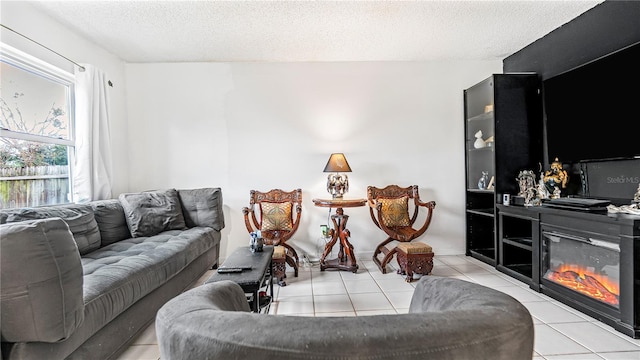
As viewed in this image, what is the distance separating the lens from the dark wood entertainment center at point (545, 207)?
2.11m

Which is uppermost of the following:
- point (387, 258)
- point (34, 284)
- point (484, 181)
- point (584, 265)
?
point (484, 181)

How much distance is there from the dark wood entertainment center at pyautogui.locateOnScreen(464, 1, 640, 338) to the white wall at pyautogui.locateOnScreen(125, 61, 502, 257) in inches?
20.8

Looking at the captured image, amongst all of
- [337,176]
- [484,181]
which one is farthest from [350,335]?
[484,181]

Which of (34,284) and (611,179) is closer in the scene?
(34,284)

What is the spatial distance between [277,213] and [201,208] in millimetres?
829

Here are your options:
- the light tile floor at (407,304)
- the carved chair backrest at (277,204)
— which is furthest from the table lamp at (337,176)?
the light tile floor at (407,304)

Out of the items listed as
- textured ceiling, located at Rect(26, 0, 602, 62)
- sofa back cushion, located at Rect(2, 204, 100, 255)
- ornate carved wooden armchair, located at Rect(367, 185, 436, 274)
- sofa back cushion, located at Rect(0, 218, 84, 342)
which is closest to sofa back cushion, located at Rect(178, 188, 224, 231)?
sofa back cushion, located at Rect(2, 204, 100, 255)

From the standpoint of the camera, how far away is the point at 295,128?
3973 millimetres

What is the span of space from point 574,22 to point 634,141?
54.5 inches

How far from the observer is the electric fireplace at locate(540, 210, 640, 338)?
201 cm

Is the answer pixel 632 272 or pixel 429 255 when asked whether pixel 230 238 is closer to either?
pixel 429 255

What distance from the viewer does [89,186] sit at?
10.0ft

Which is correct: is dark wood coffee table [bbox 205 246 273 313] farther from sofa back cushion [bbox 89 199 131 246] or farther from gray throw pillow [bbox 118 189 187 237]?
sofa back cushion [bbox 89 199 131 246]

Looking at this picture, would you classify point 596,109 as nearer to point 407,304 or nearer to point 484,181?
point 484,181
